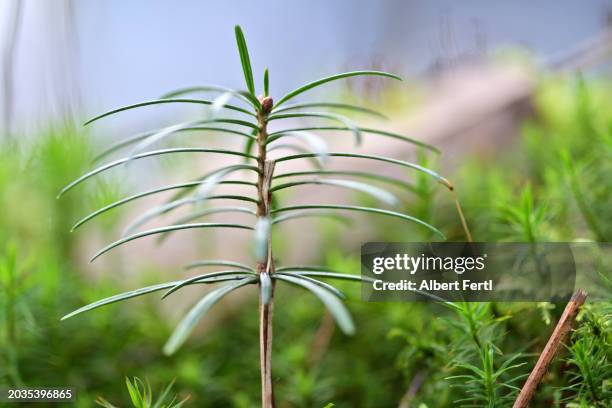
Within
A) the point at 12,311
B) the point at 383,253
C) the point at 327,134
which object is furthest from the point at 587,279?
the point at 327,134

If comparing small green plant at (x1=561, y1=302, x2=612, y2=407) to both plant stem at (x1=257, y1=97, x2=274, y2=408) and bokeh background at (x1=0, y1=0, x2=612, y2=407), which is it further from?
plant stem at (x1=257, y1=97, x2=274, y2=408)

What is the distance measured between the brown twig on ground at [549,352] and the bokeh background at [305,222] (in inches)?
0.7

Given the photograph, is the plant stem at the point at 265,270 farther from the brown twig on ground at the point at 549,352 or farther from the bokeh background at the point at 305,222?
the brown twig on ground at the point at 549,352

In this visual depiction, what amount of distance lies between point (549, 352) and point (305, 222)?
2.22ft

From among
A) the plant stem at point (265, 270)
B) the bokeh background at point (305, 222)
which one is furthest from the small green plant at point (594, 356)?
the plant stem at point (265, 270)

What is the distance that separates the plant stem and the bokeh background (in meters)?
0.06

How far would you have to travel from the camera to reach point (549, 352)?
413 millimetres

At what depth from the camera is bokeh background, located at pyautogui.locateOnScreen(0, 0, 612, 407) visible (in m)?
0.63

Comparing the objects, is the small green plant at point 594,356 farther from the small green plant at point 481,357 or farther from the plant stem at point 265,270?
the plant stem at point 265,270

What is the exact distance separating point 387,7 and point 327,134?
4.36 feet

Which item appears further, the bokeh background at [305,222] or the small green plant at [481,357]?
the bokeh background at [305,222]

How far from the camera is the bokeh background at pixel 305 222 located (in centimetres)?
63

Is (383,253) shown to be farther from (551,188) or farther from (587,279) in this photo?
(551,188)

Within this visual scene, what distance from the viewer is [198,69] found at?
1959 mm
